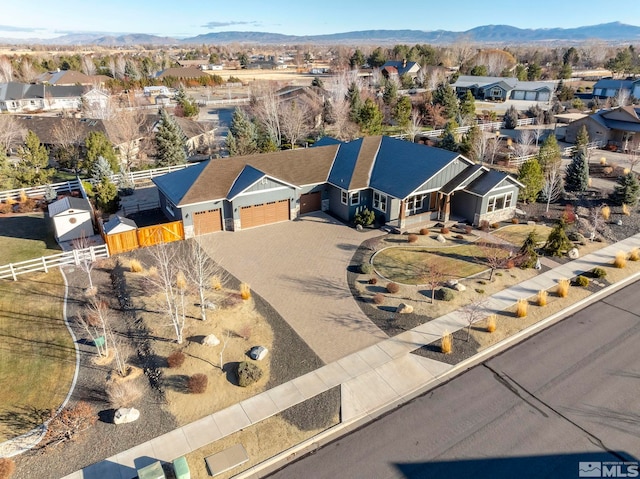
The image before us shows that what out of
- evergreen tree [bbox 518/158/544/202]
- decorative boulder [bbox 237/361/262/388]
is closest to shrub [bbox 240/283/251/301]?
decorative boulder [bbox 237/361/262/388]

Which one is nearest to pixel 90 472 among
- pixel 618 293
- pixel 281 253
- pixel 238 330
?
pixel 238 330

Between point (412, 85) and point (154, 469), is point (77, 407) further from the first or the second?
point (412, 85)

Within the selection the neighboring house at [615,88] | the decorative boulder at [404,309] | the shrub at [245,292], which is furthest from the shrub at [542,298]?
the neighboring house at [615,88]

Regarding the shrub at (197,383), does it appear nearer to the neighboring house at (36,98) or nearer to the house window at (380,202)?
the house window at (380,202)

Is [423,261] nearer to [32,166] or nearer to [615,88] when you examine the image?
[32,166]

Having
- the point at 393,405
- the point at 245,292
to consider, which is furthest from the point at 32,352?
the point at 393,405
